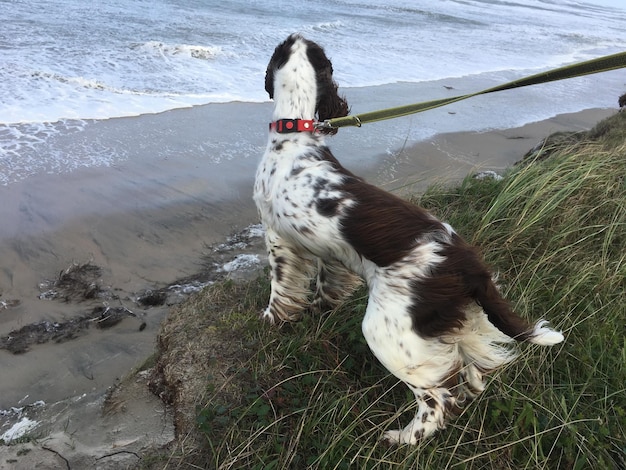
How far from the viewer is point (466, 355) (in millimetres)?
2580

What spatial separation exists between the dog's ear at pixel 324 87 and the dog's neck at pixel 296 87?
4 cm

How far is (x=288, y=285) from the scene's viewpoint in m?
3.29

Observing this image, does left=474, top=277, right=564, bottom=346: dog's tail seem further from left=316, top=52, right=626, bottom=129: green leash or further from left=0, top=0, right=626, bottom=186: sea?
left=0, top=0, right=626, bottom=186: sea

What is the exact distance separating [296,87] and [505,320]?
6.28 ft

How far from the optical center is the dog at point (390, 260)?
2270 millimetres

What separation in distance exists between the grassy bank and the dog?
0.17 m

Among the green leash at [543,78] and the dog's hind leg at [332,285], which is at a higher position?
the green leash at [543,78]

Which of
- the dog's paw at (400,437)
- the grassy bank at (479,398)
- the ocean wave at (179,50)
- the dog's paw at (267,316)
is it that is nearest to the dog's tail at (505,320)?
the grassy bank at (479,398)

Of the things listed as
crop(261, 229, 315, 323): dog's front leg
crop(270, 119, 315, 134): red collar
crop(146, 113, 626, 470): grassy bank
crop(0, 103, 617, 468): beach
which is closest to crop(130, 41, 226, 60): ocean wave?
crop(0, 103, 617, 468): beach

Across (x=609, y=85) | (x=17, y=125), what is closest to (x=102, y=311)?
(x=17, y=125)

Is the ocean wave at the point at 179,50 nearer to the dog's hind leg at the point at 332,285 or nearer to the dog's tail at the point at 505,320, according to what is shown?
the dog's hind leg at the point at 332,285

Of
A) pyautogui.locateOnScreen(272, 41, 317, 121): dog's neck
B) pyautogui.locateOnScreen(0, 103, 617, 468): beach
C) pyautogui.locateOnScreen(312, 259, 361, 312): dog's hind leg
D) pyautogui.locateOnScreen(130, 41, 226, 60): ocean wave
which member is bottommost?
pyautogui.locateOnScreen(0, 103, 617, 468): beach

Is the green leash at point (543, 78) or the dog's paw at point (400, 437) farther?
the green leash at point (543, 78)

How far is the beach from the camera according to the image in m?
3.44
